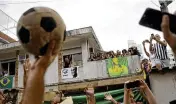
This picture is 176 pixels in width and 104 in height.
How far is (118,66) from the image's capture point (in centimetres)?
2045

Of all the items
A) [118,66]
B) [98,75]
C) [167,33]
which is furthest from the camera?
[98,75]

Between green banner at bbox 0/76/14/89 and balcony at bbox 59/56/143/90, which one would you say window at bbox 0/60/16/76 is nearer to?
green banner at bbox 0/76/14/89

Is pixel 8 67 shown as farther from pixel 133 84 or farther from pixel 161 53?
pixel 133 84

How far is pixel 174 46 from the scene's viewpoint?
1531mm

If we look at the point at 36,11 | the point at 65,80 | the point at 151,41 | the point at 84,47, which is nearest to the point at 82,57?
the point at 84,47

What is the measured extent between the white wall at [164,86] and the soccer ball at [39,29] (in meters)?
6.81

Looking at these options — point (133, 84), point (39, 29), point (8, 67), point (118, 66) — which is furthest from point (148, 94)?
point (8, 67)

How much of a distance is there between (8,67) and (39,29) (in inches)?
968

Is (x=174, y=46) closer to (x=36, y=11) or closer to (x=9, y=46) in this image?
(x=36, y=11)

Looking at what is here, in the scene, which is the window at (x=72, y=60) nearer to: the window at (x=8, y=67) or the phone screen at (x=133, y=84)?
the window at (x=8, y=67)

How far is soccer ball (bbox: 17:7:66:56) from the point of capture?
1.99 m

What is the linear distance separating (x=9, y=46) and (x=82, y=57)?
696cm

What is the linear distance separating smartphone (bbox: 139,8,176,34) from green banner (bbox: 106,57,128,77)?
61.2ft

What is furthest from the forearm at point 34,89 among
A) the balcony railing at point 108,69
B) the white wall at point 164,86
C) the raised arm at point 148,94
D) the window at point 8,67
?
the window at point 8,67
